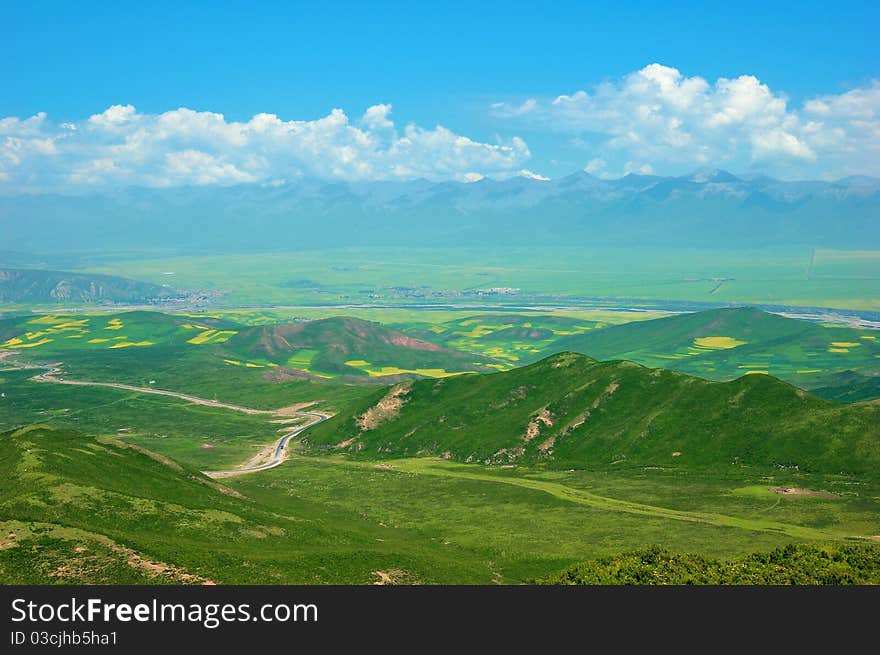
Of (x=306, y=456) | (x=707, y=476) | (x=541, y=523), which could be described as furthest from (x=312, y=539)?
(x=306, y=456)

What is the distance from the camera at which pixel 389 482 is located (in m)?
156

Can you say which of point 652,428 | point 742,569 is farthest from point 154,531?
point 652,428

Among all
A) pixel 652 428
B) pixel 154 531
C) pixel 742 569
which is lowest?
pixel 154 531

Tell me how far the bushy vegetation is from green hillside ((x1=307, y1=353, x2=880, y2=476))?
62717mm

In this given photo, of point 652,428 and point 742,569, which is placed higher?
point 652,428

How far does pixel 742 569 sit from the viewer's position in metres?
81.6

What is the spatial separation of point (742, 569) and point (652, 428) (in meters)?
90.2

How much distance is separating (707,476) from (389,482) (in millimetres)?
55688

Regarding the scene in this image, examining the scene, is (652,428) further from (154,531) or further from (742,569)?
(154,531)

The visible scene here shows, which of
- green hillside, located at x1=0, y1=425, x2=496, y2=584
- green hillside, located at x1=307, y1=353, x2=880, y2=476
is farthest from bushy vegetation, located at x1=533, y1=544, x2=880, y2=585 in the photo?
green hillside, located at x1=307, y1=353, x2=880, y2=476

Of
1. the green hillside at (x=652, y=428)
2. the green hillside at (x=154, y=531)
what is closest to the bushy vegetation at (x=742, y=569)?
the green hillside at (x=154, y=531)

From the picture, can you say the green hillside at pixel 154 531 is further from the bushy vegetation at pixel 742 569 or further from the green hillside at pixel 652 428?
the green hillside at pixel 652 428

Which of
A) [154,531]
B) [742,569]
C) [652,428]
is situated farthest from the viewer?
[652,428]

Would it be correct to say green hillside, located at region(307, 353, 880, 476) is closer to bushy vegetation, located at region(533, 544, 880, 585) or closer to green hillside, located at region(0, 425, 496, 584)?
green hillside, located at region(0, 425, 496, 584)
